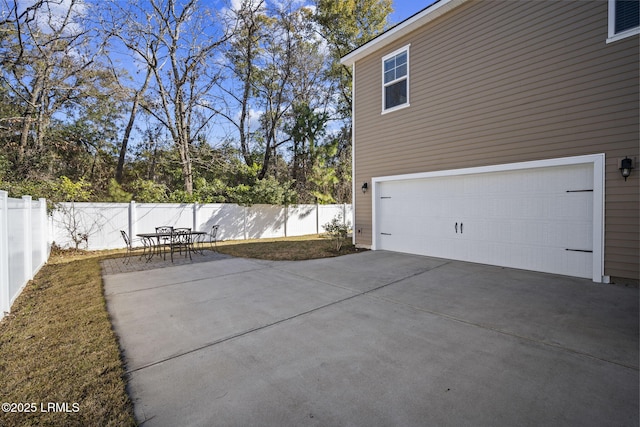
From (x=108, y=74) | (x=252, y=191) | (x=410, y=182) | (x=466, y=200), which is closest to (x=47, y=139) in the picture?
(x=108, y=74)

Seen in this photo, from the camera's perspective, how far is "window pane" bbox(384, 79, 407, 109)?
A: 299 inches

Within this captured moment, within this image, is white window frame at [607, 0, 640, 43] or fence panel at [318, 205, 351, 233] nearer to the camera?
white window frame at [607, 0, 640, 43]

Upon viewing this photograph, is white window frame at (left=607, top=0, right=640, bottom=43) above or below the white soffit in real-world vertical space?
below

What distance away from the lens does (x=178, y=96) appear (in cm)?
1359

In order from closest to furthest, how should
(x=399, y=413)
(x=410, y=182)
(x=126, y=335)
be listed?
(x=399, y=413), (x=126, y=335), (x=410, y=182)

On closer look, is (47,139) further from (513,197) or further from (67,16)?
(513,197)

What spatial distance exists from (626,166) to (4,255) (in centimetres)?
861

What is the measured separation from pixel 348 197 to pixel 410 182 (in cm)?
1118

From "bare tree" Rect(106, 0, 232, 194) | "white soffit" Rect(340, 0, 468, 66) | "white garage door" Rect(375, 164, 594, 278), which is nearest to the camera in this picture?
"white garage door" Rect(375, 164, 594, 278)

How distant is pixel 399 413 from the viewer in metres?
1.88

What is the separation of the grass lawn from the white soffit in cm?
847

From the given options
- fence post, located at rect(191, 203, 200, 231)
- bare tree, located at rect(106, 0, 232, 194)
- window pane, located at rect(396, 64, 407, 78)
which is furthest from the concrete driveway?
bare tree, located at rect(106, 0, 232, 194)

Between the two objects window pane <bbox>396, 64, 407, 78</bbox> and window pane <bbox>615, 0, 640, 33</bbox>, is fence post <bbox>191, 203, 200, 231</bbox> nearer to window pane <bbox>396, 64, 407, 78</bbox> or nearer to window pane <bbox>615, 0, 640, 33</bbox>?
window pane <bbox>396, 64, 407, 78</bbox>

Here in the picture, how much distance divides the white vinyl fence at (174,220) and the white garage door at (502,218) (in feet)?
22.4
